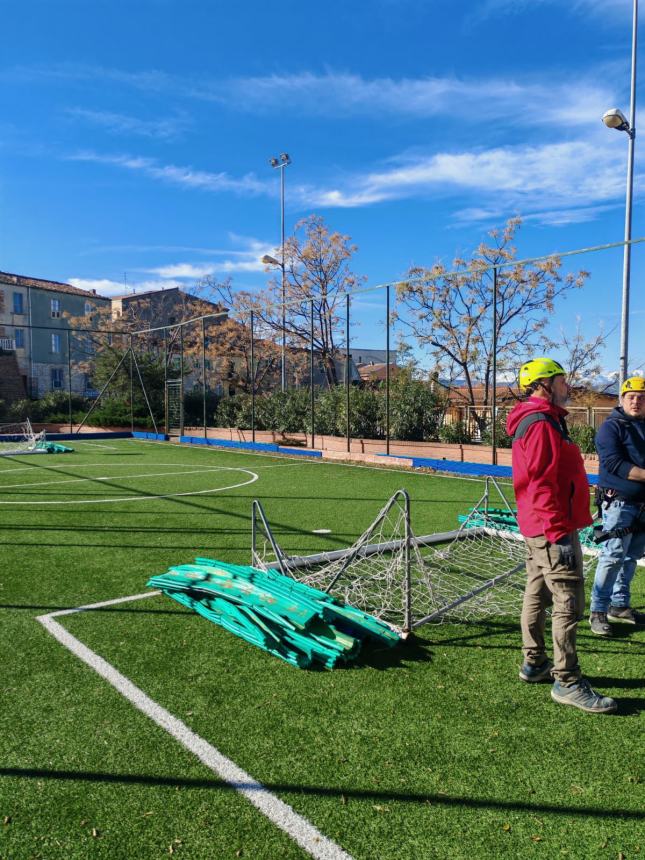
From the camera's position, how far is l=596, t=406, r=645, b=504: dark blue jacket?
204 inches

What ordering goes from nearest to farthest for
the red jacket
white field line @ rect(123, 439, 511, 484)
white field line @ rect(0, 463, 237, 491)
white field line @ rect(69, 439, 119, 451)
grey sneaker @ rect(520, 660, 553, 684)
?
the red jacket → grey sneaker @ rect(520, 660, 553, 684) → white field line @ rect(0, 463, 237, 491) → white field line @ rect(123, 439, 511, 484) → white field line @ rect(69, 439, 119, 451)

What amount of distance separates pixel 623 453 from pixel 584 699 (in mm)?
2121

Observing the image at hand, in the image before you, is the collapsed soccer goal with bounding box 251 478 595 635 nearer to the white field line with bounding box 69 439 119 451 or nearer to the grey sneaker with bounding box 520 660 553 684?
the grey sneaker with bounding box 520 660 553 684

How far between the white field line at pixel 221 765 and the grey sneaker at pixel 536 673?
2.02m

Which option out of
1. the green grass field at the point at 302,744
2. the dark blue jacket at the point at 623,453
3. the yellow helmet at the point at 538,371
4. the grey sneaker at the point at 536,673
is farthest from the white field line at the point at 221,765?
the dark blue jacket at the point at 623,453

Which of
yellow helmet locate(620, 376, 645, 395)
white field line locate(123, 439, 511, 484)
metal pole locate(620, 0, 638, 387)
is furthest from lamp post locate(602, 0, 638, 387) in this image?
yellow helmet locate(620, 376, 645, 395)

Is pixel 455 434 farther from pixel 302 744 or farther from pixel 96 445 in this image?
pixel 302 744

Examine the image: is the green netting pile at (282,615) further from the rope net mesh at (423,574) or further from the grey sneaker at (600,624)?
the grey sneaker at (600,624)

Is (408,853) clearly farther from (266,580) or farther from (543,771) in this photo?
(266,580)

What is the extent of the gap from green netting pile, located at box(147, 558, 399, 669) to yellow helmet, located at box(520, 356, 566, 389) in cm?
216

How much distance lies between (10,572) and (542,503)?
18.8 ft

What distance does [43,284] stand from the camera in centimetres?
6159

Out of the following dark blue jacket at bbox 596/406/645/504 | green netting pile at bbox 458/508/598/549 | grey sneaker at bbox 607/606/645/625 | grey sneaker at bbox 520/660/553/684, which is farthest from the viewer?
green netting pile at bbox 458/508/598/549

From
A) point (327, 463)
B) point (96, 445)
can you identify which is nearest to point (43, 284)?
A: point (96, 445)
